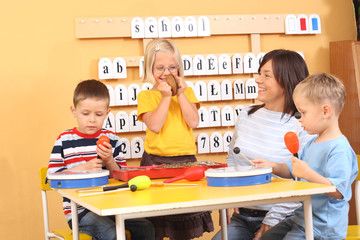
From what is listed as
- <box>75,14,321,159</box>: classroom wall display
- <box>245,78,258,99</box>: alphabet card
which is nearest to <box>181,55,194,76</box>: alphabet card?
<box>75,14,321,159</box>: classroom wall display

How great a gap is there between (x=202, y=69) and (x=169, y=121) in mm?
852

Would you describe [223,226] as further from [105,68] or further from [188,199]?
[105,68]

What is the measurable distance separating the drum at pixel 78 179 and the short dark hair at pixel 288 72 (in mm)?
883

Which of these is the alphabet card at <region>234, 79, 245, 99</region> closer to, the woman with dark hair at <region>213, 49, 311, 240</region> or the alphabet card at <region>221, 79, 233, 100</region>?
the alphabet card at <region>221, 79, 233, 100</region>

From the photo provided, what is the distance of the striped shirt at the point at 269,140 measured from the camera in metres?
2.01

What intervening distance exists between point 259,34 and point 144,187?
195 cm

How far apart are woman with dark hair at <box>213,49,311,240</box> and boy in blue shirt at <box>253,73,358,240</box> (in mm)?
147

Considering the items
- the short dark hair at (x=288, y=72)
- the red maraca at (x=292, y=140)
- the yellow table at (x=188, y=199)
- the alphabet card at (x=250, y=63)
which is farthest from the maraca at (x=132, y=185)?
the alphabet card at (x=250, y=63)

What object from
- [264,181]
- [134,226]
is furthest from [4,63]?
[264,181]

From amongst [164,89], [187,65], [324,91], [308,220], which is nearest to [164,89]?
[164,89]

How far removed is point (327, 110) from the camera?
1811mm

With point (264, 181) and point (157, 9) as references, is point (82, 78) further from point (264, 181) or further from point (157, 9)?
point (264, 181)

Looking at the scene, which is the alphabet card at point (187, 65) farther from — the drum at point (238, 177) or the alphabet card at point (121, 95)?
the drum at point (238, 177)

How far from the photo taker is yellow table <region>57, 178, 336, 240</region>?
1.31 m
